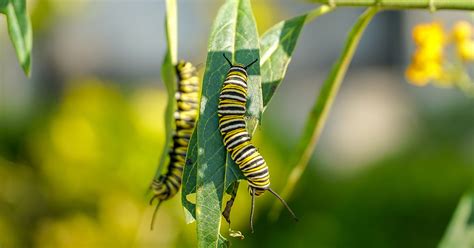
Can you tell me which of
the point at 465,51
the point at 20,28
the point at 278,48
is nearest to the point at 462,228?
the point at 465,51

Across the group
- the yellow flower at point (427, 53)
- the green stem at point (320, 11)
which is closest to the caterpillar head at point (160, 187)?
the green stem at point (320, 11)

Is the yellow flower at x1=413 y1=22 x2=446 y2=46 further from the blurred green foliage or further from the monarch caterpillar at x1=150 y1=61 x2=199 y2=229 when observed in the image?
the blurred green foliage

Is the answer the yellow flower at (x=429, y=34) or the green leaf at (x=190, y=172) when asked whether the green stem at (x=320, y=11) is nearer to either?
the green leaf at (x=190, y=172)

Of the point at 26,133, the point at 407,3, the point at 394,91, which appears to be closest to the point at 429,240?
the point at 26,133

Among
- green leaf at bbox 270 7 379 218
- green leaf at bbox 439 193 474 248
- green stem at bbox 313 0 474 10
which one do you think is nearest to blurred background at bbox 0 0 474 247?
green leaf at bbox 439 193 474 248

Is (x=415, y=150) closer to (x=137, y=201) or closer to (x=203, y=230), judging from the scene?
(x=137, y=201)

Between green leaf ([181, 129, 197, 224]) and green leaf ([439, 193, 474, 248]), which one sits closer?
green leaf ([181, 129, 197, 224])
